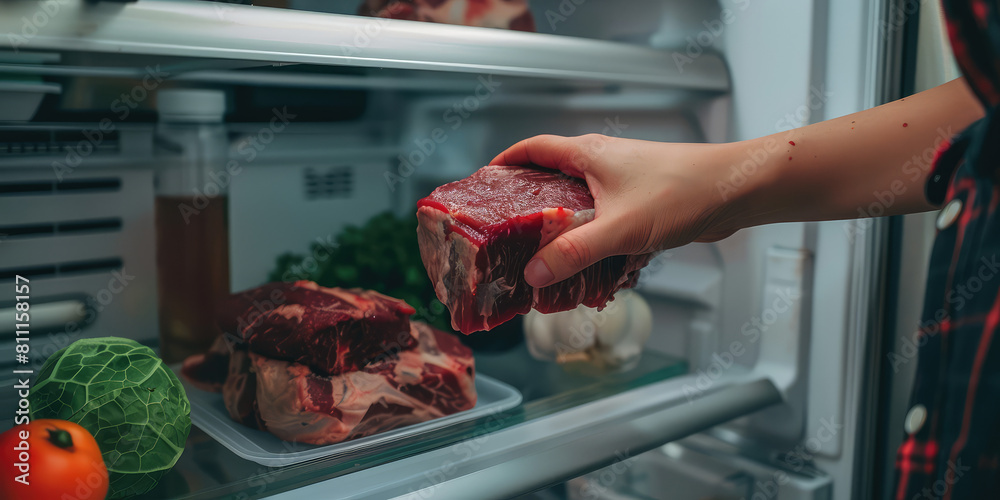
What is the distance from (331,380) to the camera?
3.02 feet

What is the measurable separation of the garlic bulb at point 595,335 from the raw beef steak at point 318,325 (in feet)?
1.01

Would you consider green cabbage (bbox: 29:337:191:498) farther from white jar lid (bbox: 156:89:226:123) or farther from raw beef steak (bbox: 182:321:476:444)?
white jar lid (bbox: 156:89:226:123)

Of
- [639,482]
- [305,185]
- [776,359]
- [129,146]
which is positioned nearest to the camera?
[129,146]

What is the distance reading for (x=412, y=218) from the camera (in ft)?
5.02

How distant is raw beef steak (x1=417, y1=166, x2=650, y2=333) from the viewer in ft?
2.44

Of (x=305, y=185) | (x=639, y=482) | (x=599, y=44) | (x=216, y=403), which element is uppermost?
(x=599, y=44)

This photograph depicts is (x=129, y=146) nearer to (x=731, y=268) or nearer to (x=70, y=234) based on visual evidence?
(x=70, y=234)

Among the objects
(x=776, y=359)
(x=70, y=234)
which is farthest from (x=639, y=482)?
(x=70, y=234)

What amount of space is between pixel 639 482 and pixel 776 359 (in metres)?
0.36

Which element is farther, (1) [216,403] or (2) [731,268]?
(2) [731,268]

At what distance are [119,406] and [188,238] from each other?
1.34 feet

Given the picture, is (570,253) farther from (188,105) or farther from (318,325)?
(188,105)

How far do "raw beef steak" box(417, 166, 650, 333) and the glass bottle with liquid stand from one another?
0.48m

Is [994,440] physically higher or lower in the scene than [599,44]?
lower
